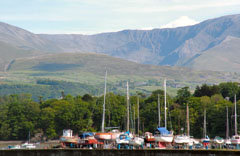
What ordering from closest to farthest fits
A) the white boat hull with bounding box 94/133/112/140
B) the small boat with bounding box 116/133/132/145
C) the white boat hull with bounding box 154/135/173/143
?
the white boat hull with bounding box 154/135/173/143
the small boat with bounding box 116/133/132/145
the white boat hull with bounding box 94/133/112/140

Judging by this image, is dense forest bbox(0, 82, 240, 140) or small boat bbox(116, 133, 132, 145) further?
dense forest bbox(0, 82, 240, 140)

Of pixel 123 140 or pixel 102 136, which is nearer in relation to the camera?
pixel 123 140

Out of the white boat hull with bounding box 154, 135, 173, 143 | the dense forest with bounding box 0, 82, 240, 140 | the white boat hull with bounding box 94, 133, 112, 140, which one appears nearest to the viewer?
the white boat hull with bounding box 154, 135, 173, 143

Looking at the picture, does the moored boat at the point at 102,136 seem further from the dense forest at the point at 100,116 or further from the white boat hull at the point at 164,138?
the dense forest at the point at 100,116

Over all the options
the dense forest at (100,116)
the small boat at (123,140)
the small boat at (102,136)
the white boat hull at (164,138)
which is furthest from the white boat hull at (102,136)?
the dense forest at (100,116)

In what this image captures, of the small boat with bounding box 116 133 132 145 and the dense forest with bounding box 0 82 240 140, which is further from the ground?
the dense forest with bounding box 0 82 240 140

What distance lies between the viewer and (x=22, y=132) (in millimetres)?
187000

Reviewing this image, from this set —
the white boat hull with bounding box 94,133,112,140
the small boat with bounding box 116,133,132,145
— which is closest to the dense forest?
the white boat hull with bounding box 94,133,112,140

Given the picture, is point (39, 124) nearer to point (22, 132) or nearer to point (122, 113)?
point (22, 132)

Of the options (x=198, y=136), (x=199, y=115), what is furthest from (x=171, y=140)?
(x=199, y=115)

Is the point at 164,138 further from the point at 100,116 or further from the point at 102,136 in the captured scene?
the point at 100,116

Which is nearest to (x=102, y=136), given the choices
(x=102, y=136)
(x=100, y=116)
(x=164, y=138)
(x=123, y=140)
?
(x=102, y=136)

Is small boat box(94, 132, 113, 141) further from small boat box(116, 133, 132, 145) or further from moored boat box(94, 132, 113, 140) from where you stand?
small boat box(116, 133, 132, 145)

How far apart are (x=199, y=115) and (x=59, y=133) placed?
53143 mm
